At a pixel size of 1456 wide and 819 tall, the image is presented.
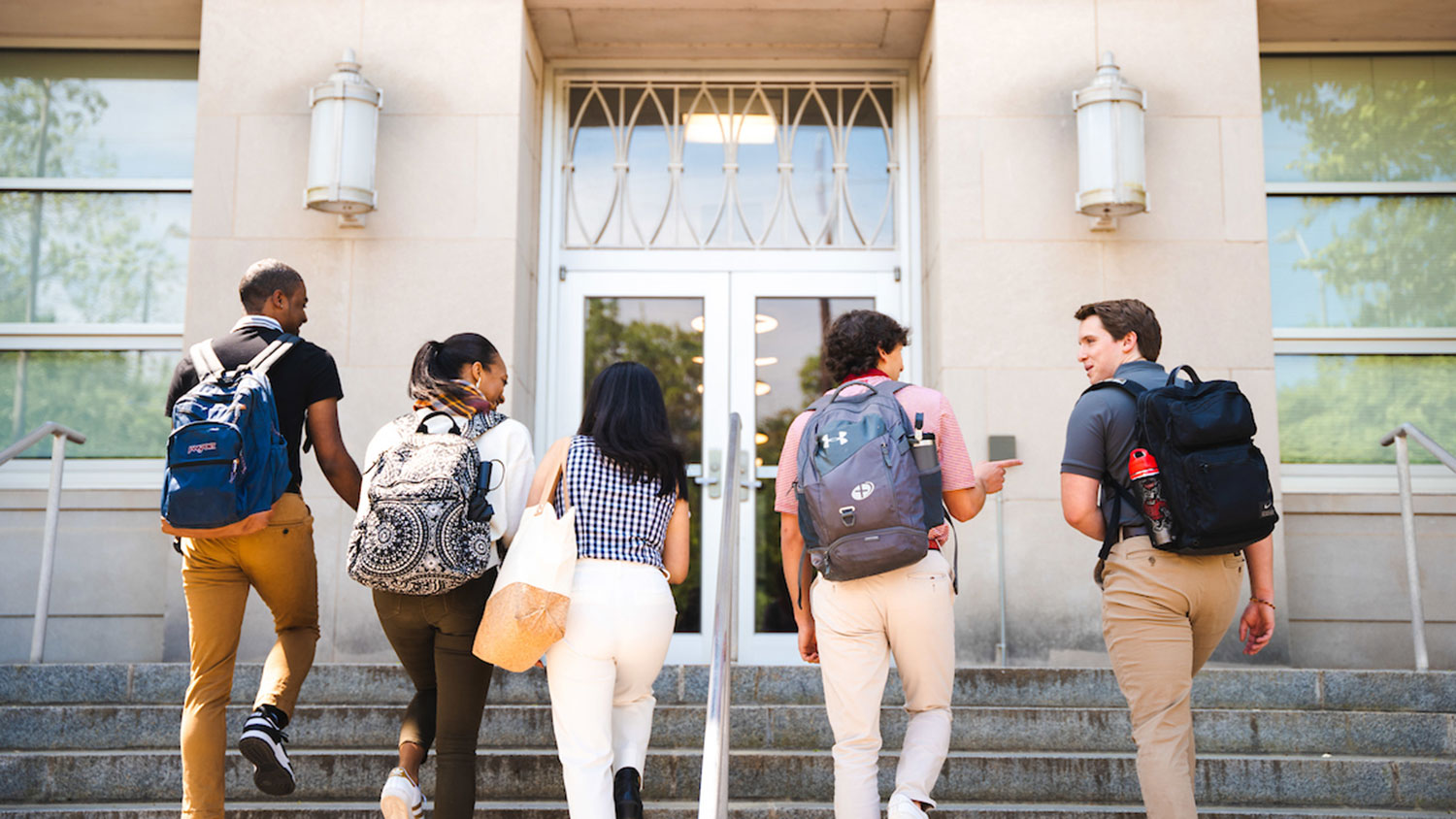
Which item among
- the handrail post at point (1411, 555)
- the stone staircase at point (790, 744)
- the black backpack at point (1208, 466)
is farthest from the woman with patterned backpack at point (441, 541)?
the handrail post at point (1411, 555)

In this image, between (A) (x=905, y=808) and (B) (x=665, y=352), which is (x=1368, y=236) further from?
(A) (x=905, y=808)

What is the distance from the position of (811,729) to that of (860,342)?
5.98ft

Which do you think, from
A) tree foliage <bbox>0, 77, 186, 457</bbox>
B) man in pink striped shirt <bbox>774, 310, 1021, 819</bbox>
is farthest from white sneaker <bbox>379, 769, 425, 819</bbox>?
tree foliage <bbox>0, 77, 186, 457</bbox>

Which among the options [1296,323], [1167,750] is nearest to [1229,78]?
[1296,323]

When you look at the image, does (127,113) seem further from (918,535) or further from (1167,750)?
(1167,750)

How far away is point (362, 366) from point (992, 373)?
3289 mm

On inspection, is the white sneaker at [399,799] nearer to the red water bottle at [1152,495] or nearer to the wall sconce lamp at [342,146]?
the red water bottle at [1152,495]

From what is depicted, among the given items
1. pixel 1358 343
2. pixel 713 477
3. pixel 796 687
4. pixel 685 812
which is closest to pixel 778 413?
pixel 713 477

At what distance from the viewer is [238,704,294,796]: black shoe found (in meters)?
3.45

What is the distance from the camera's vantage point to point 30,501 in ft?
21.5

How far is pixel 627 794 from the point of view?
3330 mm

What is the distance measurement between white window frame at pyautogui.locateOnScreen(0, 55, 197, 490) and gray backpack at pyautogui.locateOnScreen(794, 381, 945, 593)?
15.7 ft

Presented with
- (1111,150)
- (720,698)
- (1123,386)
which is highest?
(1111,150)

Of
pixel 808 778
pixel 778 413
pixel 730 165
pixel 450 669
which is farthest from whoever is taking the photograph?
pixel 730 165
